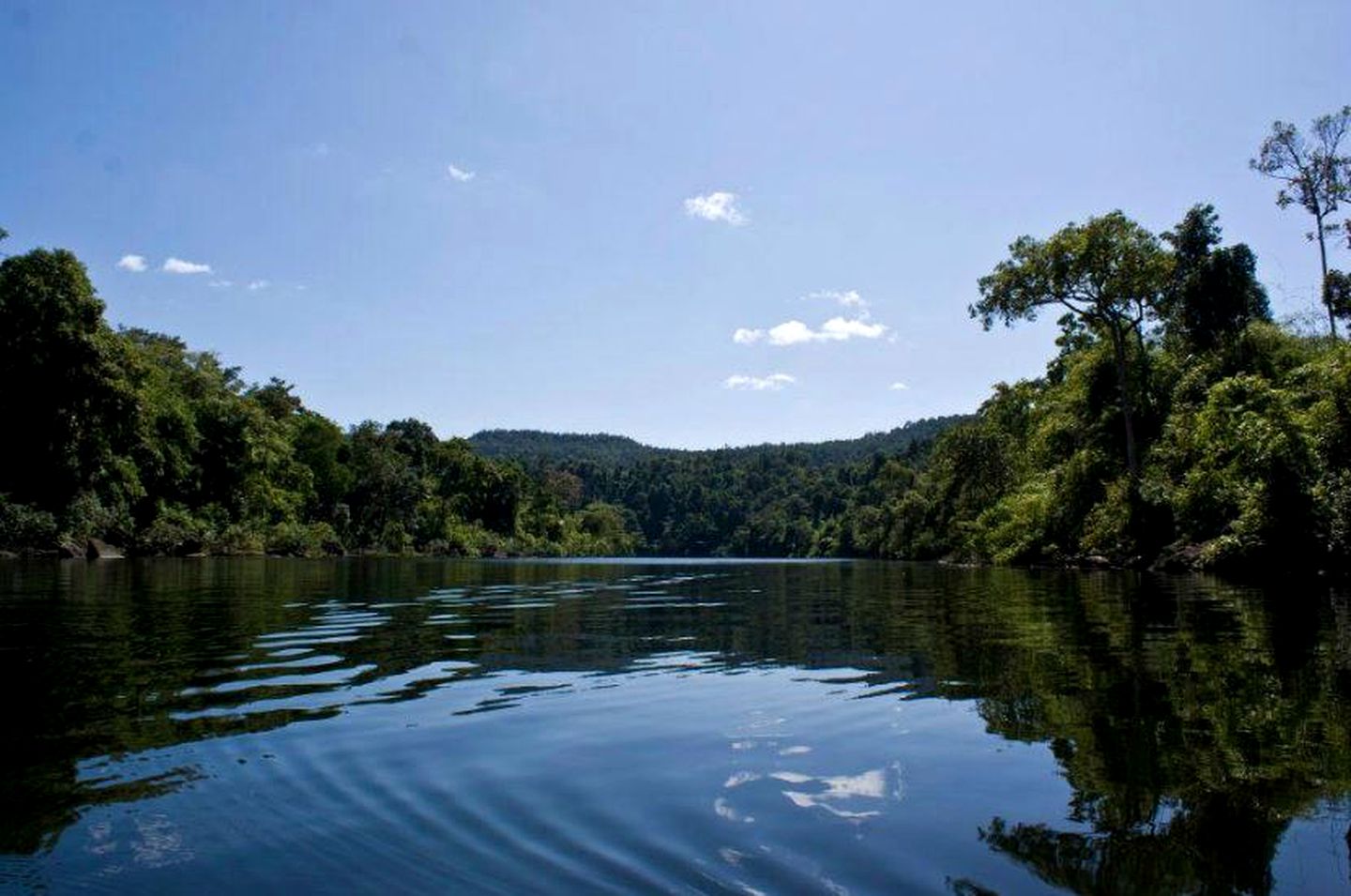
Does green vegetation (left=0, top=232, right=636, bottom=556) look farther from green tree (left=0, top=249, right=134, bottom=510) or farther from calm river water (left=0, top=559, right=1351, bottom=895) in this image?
calm river water (left=0, top=559, right=1351, bottom=895)

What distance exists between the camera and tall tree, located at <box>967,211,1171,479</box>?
4472cm

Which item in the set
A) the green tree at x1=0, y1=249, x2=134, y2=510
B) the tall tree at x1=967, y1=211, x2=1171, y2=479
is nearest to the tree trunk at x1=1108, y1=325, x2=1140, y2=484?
the tall tree at x1=967, y1=211, x2=1171, y2=479

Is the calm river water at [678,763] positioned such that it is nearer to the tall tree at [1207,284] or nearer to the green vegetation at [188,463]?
the tall tree at [1207,284]

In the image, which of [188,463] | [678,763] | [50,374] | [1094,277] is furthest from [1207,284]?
[188,463]

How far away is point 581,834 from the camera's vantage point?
496 centimetres

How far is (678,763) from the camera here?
21.8 feet

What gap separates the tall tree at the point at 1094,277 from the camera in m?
44.7

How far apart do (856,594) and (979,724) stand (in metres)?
19.3

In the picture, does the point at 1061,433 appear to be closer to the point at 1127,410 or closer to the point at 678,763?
the point at 1127,410

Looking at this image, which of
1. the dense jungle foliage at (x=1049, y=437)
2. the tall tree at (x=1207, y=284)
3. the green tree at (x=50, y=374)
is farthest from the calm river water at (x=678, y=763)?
the green tree at (x=50, y=374)

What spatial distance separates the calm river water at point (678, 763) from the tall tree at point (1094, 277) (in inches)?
1334

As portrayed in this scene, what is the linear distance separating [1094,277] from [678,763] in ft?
149

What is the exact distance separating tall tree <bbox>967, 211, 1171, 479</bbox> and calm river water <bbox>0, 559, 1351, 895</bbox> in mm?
33895

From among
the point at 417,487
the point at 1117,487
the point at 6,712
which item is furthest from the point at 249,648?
the point at 417,487
